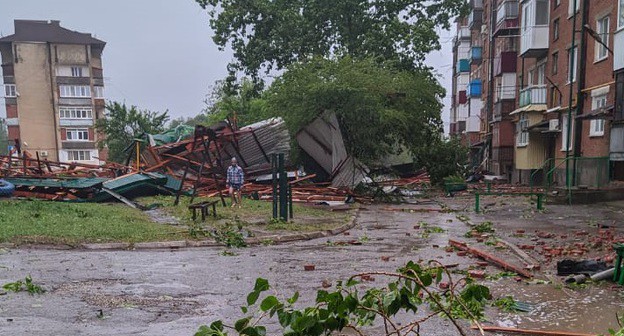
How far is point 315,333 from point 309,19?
3006 centimetres

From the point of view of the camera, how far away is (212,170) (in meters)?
19.2

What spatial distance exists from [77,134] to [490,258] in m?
61.8

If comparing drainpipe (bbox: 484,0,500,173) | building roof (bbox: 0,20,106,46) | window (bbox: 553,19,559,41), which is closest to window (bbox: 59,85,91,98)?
building roof (bbox: 0,20,106,46)

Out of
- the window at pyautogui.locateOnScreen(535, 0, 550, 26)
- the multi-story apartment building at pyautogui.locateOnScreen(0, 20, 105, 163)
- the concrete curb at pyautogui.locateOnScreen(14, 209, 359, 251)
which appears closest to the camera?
the concrete curb at pyautogui.locateOnScreen(14, 209, 359, 251)

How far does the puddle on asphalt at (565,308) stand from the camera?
17.7 feet

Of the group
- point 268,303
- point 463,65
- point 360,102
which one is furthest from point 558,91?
point 463,65

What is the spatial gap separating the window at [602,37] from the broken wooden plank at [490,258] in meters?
15.6

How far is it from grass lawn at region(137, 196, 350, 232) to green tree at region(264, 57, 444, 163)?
16.7ft

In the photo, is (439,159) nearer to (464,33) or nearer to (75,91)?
(464,33)

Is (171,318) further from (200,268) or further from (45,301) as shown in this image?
(200,268)

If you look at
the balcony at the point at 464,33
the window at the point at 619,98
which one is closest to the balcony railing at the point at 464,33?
the balcony at the point at 464,33

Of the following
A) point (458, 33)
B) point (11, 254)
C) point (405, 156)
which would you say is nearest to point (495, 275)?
point (11, 254)

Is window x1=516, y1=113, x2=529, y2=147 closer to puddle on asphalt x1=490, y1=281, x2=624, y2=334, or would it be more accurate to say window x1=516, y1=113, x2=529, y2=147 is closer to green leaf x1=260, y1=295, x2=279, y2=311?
puddle on asphalt x1=490, y1=281, x2=624, y2=334

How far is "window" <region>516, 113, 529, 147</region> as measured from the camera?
29.4 m
